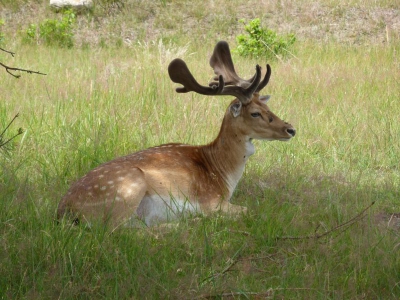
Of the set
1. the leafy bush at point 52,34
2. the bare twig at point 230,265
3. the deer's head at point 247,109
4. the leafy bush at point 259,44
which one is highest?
the deer's head at point 247,109

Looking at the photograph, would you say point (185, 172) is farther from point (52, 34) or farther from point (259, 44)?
point (52, 34)

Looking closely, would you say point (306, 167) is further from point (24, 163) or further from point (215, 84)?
point (24, 163)

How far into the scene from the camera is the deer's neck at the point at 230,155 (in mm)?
6168

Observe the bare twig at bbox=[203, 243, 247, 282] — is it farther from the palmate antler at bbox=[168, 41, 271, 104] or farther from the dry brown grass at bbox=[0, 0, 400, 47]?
the dry brown grass at bbox=[0, 0, 400, 47]

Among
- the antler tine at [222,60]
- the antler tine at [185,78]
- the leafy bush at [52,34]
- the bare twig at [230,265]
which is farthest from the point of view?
the leafy bush at [52,34]

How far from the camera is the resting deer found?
5320mm

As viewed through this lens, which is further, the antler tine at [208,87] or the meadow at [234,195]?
the antler tine at [208,87]

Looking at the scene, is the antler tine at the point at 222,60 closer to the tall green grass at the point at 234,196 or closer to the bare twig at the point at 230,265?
the tall green grass at the point at 234,196

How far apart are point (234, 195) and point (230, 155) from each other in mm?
407

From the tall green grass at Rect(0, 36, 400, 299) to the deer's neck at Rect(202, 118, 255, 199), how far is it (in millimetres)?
237

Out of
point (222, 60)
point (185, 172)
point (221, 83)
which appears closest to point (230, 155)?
point (185, 172)

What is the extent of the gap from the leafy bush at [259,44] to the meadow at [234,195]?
261 mm

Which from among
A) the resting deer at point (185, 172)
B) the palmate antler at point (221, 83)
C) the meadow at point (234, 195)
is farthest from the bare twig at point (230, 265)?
the palmate antler at point (221, 83)

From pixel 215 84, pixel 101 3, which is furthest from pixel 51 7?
pixel 215 84
